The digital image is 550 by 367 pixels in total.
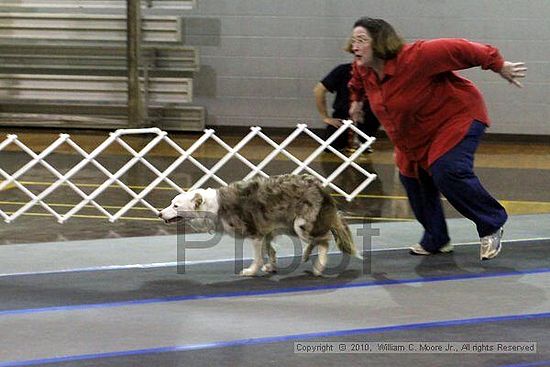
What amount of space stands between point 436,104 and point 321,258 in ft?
3.15

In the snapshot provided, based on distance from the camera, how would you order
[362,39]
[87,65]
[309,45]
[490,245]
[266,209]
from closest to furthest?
1. [266,209]
2. [362,39]
3. [490,245]
4. [309,45]
5. [87,65]

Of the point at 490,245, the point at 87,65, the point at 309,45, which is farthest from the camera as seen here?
the point at 87,65

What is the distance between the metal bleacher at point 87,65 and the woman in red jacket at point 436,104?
6.23 metres

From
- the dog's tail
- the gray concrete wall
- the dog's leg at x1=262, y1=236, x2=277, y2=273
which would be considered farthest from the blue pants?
the gray concrete wall

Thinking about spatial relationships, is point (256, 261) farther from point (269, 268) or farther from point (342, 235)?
point (342, 235)

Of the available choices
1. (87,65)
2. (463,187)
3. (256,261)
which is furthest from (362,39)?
(87,65)

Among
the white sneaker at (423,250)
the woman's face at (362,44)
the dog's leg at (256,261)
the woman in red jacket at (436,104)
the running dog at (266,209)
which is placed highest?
the woman's face at (362,44)

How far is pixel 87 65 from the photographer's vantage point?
1131 cm

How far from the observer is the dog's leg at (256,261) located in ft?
15.5

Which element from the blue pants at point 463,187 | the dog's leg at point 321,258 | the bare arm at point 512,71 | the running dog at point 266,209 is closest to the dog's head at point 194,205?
the running dog at point 266,209

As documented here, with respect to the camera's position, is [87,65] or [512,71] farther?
[87,65]

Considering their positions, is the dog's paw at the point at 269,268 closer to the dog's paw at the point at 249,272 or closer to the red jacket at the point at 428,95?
the dog's paw at the point at 249,272

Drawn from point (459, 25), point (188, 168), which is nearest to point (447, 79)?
point (188, 168)

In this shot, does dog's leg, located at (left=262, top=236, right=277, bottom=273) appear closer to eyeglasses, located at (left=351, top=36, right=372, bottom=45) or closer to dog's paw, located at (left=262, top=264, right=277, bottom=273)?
dog's paw, located at (left=262, top=264, right=277, bottom=273)
